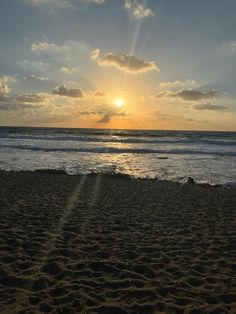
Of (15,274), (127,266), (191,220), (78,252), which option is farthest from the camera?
(191,220)

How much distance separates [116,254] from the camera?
7477 millimetres

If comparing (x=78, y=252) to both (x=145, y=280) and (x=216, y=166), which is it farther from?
(x=216, y=166)

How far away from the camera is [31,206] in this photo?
11.8m

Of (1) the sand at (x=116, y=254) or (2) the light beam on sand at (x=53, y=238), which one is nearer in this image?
(1) the sand at (x=116, y=254)

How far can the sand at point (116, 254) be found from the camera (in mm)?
5504

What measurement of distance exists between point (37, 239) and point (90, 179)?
1050 cm

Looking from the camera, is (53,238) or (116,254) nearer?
(116,254)

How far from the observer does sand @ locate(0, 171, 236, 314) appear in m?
5.50

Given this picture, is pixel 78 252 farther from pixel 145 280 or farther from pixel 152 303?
pixel 152 303

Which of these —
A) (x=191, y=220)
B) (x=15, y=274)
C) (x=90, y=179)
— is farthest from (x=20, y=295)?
(x=90, y=179)

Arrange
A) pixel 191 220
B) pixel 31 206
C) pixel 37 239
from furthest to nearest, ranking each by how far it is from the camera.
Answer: pixel 31 206
pixel 191 220
pixel 37 239

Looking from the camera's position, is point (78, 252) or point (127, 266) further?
point (78, 252)

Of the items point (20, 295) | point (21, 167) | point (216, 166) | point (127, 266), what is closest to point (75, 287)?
point (20, 295)

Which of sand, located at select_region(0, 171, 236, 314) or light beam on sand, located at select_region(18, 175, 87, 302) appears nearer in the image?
sand, located at select_region(0, 171, 236, 314)
